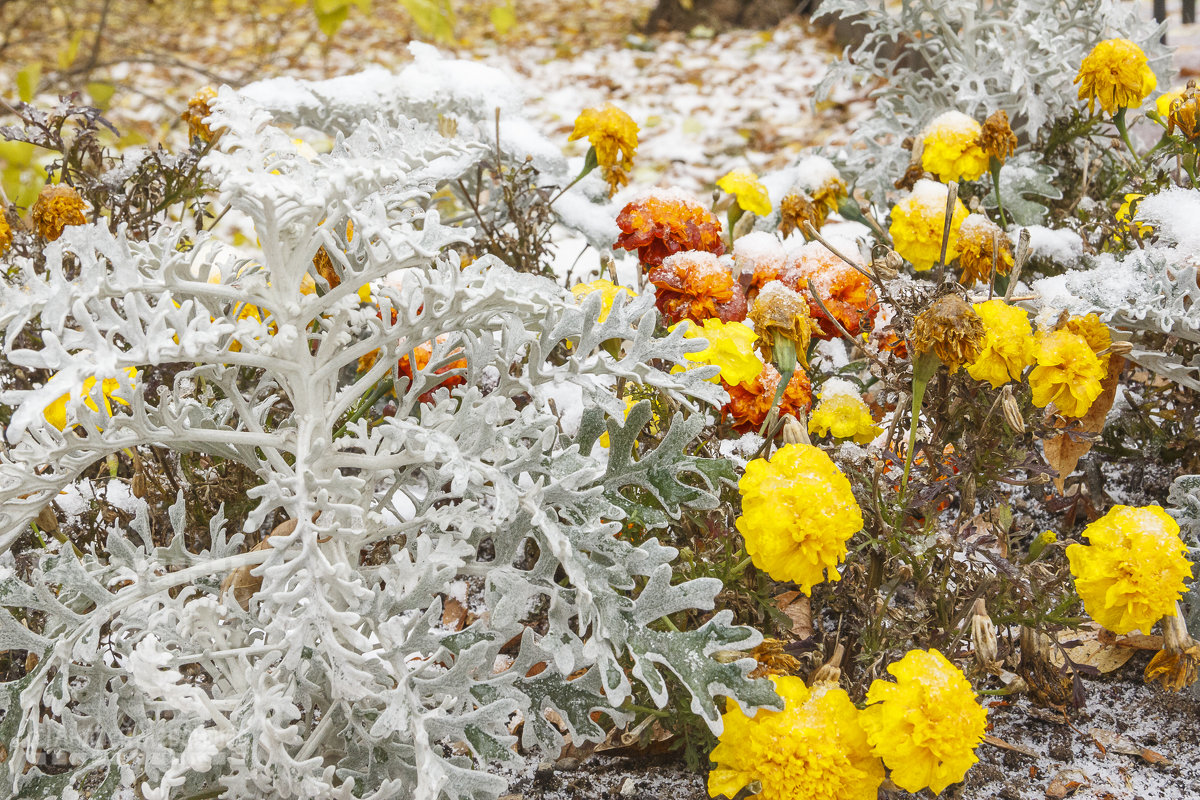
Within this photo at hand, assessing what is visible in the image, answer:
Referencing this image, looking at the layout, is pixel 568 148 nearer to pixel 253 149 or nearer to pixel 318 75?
pixel 318 75

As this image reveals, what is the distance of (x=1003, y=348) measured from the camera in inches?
45.9

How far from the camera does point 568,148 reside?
13.5 feet

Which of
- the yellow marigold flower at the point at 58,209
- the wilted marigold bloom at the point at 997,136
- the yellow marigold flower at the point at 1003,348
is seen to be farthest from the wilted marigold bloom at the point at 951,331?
the yellow marigold flower at the point at 58,209

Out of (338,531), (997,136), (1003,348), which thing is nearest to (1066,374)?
(1003,348)

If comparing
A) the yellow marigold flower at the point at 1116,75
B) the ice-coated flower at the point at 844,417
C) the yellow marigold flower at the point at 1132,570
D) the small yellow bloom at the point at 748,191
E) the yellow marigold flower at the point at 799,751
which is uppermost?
the yellow marigold flower at the point at 1116,75

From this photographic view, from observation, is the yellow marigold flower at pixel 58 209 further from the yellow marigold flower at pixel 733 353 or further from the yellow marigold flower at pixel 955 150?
the yellow marigold flower at pixel 955 150

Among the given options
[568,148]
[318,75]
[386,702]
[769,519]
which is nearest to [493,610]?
[386,702]

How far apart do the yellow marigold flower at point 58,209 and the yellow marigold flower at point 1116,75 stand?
1691 mm

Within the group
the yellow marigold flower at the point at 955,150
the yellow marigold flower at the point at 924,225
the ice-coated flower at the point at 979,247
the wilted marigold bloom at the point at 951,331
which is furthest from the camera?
the yellow marigold flower at the point at 955,150

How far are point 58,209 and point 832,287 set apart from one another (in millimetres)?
1219

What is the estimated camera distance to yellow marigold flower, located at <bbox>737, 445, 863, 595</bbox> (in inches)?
40.2

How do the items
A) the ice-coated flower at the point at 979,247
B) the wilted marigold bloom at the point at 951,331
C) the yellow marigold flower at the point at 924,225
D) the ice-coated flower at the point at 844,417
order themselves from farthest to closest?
the yellow marigold flower at the point at 924,225 → the ice-coated flower at the point at 979,247 → the ice-coated flower at the point at 844,417 → the wilted marigold bloom at the point at 951,331

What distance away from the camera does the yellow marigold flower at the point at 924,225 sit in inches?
63.4

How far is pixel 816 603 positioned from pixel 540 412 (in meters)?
0.56
